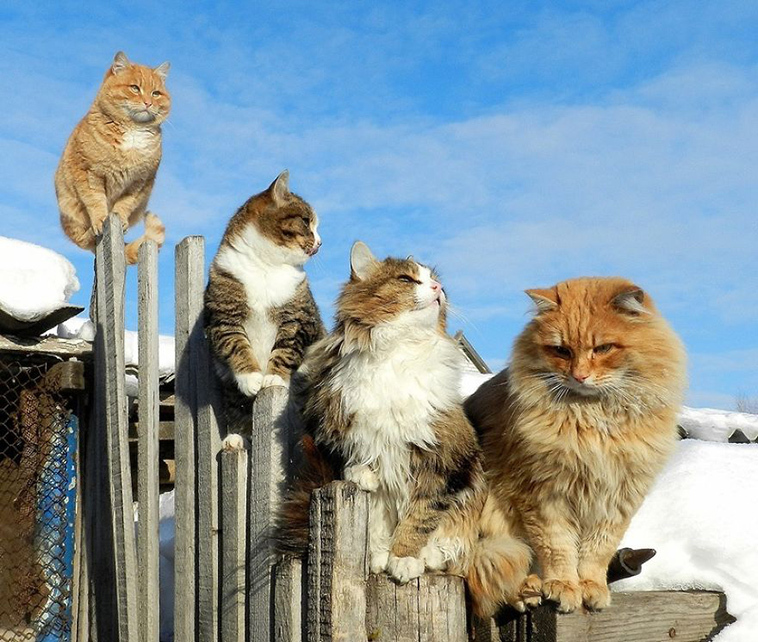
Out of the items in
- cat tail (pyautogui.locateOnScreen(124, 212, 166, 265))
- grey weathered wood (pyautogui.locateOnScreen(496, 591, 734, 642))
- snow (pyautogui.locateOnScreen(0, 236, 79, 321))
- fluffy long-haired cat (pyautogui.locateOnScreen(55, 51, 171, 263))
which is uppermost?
fluffy long-haired cat (pyautogui.locateOnScreen(55, 51, 171, 263))

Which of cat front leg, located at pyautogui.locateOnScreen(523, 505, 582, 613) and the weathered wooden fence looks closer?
the weathered wooden fence

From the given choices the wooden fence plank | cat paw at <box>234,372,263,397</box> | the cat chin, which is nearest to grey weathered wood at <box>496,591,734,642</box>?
the wooden fence plank

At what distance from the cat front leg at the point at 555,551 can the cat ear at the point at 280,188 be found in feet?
5.82

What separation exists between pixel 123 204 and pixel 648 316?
10.8 feet

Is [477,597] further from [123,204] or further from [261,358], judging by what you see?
[123,204]

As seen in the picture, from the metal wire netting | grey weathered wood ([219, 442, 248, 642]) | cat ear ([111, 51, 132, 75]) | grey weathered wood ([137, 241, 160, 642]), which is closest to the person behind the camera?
grey weathered wood ([219, 442, 248, 642])

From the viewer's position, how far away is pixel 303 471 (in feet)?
9.66

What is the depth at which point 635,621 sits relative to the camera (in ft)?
10.0

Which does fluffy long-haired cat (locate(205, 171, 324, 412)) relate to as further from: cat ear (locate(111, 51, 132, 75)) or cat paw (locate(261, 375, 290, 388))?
cat ear (locate(111, 51, 132, 75))

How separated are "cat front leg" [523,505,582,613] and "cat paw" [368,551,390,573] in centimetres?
50

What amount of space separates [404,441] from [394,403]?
0.43 ft

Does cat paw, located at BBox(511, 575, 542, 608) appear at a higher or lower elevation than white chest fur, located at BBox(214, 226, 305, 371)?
lower

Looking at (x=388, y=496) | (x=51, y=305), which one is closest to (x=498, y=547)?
(x=388, y=496)

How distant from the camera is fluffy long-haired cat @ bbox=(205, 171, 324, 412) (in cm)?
338
